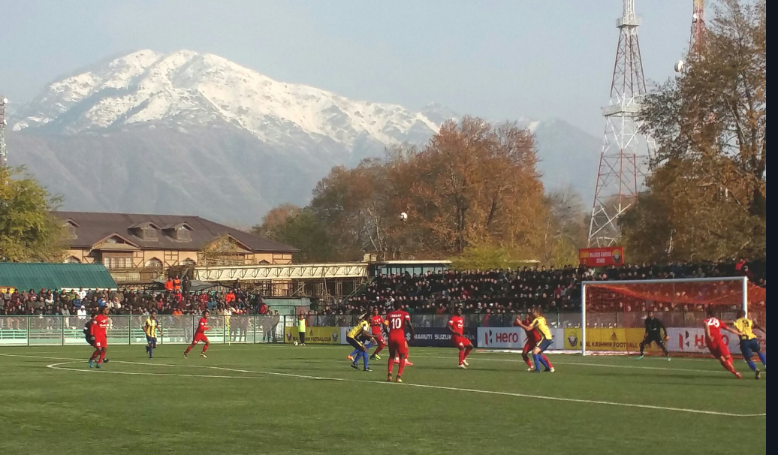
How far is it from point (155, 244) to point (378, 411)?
85.9m

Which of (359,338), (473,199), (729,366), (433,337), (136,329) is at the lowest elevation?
(433,337)

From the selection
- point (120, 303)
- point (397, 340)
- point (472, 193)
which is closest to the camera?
point (397, 340)

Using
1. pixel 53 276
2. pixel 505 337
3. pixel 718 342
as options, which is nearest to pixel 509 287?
pixel 505 337

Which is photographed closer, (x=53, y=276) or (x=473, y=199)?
(x=53, y=276)

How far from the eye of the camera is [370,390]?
20.8 metres

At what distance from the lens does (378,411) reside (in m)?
16.4

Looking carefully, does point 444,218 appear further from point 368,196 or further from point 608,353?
point 608,353

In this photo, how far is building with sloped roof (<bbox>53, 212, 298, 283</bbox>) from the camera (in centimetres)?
9506

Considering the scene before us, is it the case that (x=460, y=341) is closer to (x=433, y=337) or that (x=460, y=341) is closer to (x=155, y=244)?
(x=433, y=337)

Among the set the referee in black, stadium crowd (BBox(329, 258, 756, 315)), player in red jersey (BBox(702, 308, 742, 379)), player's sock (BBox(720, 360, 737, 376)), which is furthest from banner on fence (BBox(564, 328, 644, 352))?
player's sock (BBox(720, 360, 737, 376))

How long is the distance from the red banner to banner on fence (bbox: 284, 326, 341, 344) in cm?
1388

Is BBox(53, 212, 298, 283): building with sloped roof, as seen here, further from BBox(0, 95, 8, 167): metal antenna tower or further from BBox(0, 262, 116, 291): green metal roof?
BBox(0, 262, 116, 291): green metal roof

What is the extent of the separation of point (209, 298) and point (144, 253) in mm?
40599

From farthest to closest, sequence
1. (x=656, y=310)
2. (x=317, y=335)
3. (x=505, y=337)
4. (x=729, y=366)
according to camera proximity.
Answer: (x=317, y=335)
(x=505, y=337)
(x=656, y=310)
(x=729, y=366)
